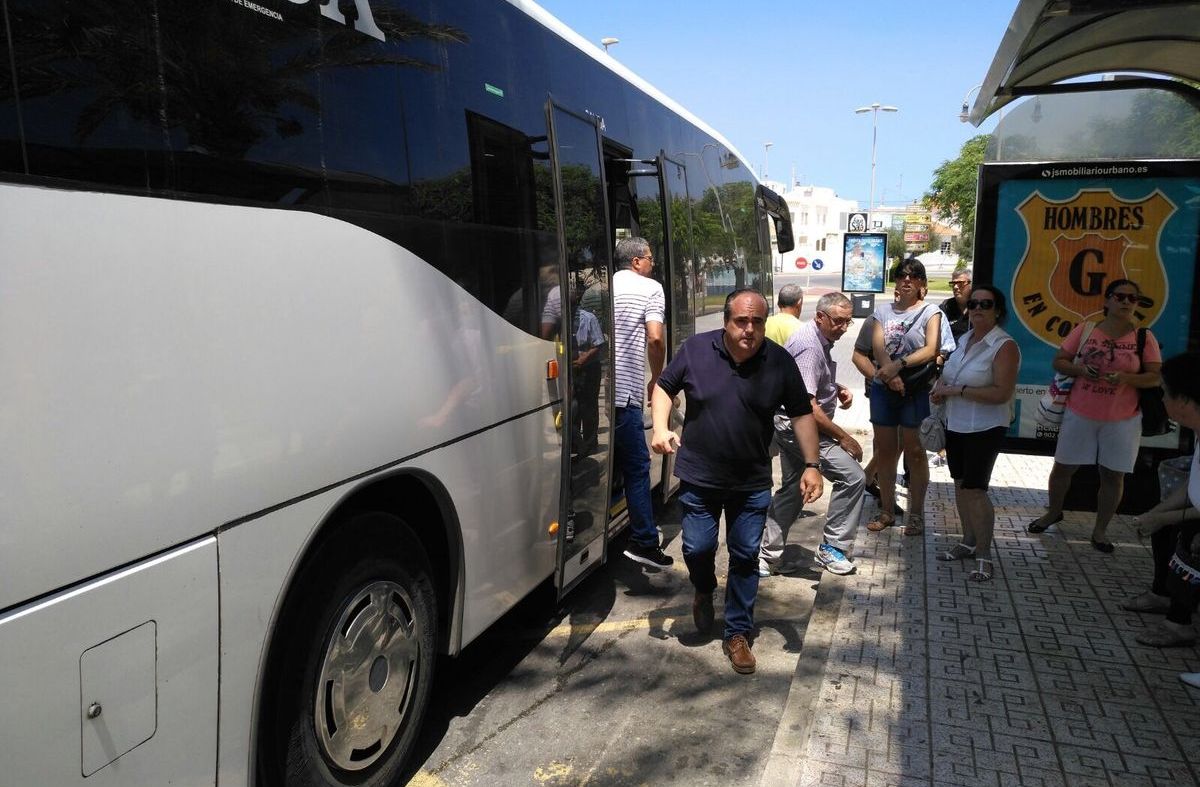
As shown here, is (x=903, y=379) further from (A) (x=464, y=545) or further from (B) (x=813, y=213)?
(B) (x=813, y=213)

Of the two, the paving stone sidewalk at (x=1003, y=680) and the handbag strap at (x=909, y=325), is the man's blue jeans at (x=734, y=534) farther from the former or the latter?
the handbag strap at (x=909, y=325)

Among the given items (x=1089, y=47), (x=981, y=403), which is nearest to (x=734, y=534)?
(x=981, y=403)

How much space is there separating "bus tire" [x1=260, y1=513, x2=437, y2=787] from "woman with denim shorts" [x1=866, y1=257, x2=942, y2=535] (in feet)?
13.1

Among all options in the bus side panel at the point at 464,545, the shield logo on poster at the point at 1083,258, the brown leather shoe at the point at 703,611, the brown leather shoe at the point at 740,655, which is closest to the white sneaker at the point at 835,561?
the brown leather shoe at the point at 703,611

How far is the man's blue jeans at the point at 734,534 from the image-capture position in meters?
4.61

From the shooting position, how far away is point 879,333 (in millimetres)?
6387

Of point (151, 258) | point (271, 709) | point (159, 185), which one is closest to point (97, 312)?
point (151, 258)

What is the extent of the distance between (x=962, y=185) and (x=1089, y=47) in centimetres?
3823

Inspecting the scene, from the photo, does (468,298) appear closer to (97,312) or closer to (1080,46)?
(97,312)

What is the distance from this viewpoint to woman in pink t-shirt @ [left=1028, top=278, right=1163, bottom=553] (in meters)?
5.60

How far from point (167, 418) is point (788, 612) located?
4.15 metres

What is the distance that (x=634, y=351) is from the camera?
18.9 ft

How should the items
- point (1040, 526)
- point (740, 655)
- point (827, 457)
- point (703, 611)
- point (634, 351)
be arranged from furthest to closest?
point (1040, 526), point (634, 351), point (827, 457), point (703, 611), point (740, 655)

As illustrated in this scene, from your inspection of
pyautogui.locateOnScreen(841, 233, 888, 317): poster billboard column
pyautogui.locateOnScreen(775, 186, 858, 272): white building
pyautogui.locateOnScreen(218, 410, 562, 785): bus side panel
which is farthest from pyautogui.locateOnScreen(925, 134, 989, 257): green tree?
pyautogui.locateOnScreen(775, 186, 858, 272): white building
